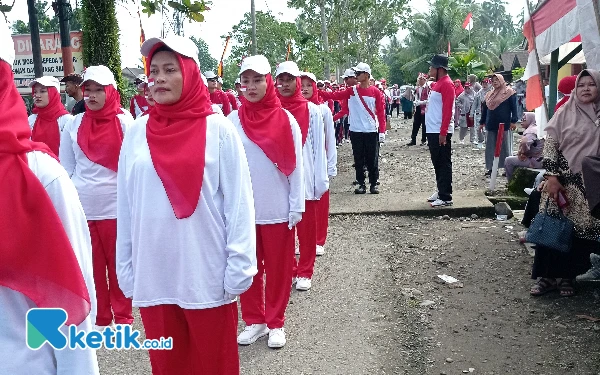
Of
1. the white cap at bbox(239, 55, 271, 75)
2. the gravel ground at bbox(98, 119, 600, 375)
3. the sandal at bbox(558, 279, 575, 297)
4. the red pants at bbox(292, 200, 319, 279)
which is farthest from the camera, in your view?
the red pants at bbox(292, 200, 319, 279)

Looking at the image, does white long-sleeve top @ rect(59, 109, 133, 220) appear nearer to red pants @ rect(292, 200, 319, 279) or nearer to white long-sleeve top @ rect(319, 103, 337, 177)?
red pants @ rect(292, 200, 319, 279)

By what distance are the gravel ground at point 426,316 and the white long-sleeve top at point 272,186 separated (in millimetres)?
962

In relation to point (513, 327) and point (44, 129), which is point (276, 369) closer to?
point (513, 327)

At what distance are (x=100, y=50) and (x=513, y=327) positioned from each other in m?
6.41

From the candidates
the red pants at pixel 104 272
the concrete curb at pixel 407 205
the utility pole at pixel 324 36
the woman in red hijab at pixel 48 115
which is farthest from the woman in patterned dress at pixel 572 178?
the utility pole at pixel 324 36

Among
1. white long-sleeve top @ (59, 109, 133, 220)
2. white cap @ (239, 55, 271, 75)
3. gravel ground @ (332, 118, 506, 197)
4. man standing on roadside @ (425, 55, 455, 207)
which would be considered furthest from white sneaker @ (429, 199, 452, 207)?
white long-sleeve top @ (59, 109, 133, 220)

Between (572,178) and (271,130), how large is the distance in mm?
2552

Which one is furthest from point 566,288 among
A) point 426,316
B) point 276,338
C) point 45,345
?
point 45,345

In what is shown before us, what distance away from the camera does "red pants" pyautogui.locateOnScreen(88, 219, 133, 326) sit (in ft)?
15.1

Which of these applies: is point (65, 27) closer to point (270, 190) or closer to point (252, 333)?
point (270, 190)

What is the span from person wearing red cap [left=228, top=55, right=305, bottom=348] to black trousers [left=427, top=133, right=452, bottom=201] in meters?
4.64

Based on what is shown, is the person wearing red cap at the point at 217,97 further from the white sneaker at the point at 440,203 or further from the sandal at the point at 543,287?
the sandal at the point at 543,287

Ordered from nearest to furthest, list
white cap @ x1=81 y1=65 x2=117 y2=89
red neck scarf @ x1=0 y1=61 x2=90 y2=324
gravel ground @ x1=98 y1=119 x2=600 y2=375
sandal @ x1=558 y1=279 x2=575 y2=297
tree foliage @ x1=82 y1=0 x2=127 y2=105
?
red neck scarf @ x1=0 y1=61 x2=90 y2=324 → gravel ground @ x1=98 y1=119 x2=600 y2=375 → white cap @ x1=81 y1=65 x2=117 y2=89 → sandal @ x1=558 y1=279 x2=575 y2=297 → tree foliage @ x1=82 y1=0 x2=127 y2=105

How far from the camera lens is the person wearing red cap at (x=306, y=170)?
18.9 feet
